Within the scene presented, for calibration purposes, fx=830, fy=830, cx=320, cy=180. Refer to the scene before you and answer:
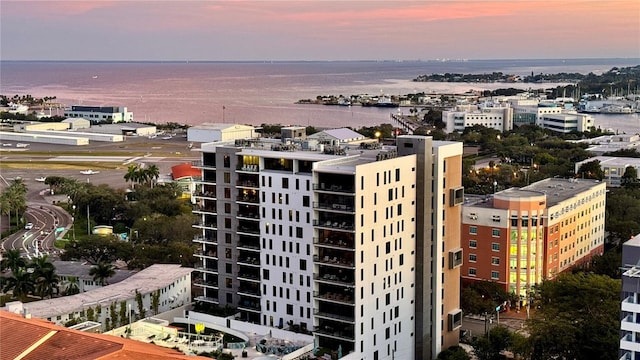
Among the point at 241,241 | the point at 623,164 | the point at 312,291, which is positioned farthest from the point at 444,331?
the point at 623,164

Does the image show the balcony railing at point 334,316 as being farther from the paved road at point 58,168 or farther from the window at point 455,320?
the paved road at point 58,168

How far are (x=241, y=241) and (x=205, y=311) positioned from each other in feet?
11.1

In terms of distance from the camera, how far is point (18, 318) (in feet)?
66.8

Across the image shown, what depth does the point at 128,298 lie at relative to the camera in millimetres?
34031

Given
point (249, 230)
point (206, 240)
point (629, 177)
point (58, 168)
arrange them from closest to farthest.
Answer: point (249, 230) < point (206, 240) < point (629, 177) < point (58, 168)

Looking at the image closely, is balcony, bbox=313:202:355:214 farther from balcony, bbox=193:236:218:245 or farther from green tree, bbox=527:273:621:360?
green tree, bbox=527:273:621:360

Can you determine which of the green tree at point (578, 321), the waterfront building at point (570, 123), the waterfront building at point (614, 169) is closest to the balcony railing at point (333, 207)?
the green tree at point (578, 321)

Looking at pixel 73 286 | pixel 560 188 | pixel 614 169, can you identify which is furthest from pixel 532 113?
pixel 73 286

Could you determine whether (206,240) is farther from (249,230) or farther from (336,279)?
(336,279)

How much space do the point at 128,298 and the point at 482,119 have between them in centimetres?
8347

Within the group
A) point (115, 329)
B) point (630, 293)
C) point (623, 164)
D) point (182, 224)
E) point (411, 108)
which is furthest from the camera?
point (411, 108)

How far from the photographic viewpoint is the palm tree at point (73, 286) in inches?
1491

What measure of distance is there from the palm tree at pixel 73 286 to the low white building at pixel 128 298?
2.58m

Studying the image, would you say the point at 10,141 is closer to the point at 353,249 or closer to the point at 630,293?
the point at 353,249
